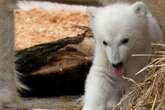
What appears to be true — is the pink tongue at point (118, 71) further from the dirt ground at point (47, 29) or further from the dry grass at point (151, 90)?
the dirt ground at point (47, 29)

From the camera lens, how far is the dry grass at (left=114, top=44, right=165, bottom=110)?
4.87m

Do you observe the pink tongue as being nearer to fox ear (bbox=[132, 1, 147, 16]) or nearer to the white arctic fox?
the white arctic fox

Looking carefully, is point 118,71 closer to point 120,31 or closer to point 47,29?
point 120,31

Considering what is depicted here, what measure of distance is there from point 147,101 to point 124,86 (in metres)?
0.59

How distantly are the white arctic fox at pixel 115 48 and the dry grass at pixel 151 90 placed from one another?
0.59 ft

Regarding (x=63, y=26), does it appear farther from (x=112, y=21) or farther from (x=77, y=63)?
(x=112, y=21)

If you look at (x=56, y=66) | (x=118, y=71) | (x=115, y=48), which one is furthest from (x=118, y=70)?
(x=56, y=66)

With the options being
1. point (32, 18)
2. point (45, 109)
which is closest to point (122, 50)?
point (45, 109)

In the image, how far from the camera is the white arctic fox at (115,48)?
5.24m

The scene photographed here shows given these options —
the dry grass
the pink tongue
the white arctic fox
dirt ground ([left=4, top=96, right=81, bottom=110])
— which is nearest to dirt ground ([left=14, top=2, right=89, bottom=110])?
dirt ground ([left=4, top=96, right=81, bottom=110])

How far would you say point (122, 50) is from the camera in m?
5.23

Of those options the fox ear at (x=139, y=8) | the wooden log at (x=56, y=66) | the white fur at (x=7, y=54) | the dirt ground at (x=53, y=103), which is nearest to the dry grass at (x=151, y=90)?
the fox ear at (x=139, y=8)

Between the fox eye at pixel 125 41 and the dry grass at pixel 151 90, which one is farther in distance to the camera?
the fox eye at pixel 125 41

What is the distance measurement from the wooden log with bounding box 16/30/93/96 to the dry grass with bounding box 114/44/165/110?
129 cm
